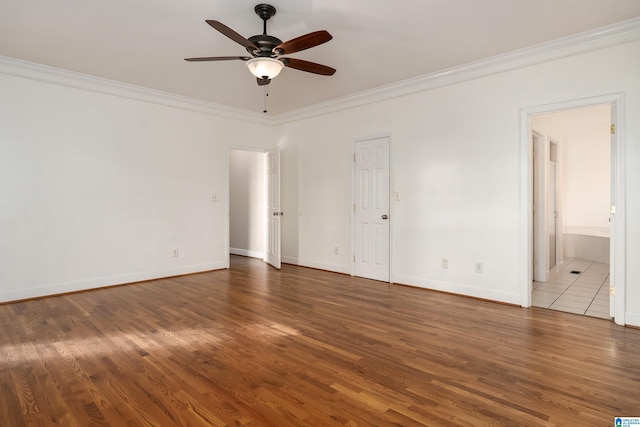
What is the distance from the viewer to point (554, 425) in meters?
1.90

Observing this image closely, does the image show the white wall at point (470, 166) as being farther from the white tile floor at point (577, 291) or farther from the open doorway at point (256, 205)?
the open doorway at point (256, 205)

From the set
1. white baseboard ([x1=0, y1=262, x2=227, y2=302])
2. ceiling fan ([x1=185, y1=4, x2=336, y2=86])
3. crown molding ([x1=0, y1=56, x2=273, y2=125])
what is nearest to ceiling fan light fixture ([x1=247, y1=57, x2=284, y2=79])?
ceiling fan ([x1=185, y1=4, x2=336, y2=86])

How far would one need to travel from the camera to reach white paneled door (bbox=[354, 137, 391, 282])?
5.33m

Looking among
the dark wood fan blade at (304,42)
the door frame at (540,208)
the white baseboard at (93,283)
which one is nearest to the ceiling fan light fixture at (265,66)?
the dark wood fan blade at (304,42)

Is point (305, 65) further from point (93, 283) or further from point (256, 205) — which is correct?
point (256, 205)

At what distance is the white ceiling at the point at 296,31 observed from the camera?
10.0ft

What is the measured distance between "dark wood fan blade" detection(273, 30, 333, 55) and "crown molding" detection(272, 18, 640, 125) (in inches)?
93.8

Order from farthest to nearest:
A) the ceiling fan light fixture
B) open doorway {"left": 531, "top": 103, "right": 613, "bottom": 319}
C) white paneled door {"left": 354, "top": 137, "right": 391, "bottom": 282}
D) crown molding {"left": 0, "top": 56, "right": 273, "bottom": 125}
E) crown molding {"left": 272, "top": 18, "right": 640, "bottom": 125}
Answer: white paneled door {"left": 354, "top": 137, "right": 391, "bottom": 282}, open doorway {"left": 531, "top": 103, "right": 613, "bottom": 319}, crown molding {"left": 0, "top": 56, "right": 273, "bottom": 125}, crown molding {"left": 272, "top": 18, "right": 640, "bottom": 125}, the ceiling fan light fixture

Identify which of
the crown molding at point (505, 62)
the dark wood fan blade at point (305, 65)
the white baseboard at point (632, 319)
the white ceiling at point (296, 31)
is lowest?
the white baseboard at point (632, 319)

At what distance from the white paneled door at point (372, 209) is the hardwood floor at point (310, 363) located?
1.14 metres

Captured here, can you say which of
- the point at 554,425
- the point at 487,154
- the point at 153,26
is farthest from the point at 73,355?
the point at 487,154

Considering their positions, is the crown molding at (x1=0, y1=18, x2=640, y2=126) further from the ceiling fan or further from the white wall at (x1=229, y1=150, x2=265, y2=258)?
the ceiling fan

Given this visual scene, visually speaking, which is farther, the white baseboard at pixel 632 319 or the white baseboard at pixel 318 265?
the white baseboard at pixel 318 265

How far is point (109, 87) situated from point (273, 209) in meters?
3.22
